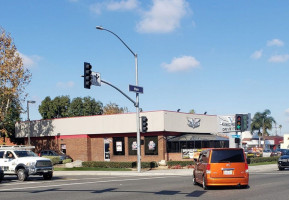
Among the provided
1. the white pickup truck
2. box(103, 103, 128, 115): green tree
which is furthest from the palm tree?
the white pickup truck

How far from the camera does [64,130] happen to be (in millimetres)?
54125

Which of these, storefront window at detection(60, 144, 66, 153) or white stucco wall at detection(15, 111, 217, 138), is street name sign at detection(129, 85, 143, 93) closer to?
white stucco wall at detection(15, 111, 217, 138)

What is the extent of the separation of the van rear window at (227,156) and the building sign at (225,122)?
3035cm

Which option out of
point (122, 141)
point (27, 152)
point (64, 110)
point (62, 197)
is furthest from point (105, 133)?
point (64, 110)

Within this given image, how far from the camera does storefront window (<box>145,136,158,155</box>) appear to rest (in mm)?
46344

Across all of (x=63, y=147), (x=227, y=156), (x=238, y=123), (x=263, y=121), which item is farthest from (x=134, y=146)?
(x=263, y=121)

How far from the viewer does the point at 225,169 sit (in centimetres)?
1694

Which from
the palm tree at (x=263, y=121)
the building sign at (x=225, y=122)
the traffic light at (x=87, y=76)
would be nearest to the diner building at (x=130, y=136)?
the building sign at (x=225, y=122)

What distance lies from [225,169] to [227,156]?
0.60 meters

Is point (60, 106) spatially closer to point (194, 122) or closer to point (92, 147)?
point (92, 147)

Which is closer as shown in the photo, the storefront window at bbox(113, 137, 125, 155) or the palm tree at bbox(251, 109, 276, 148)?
the storefront window at bbox(113, 137, 125, 155)

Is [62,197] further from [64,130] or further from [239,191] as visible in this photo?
[64,130]

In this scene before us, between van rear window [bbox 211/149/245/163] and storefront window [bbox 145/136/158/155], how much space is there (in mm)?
29022

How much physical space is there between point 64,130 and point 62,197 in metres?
39.0
